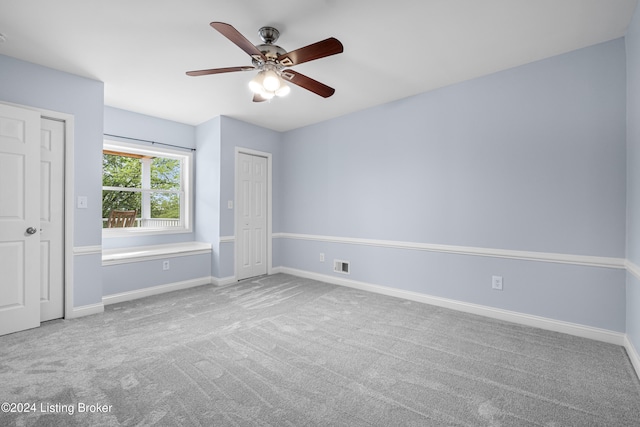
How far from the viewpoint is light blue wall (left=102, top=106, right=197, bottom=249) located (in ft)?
13.0

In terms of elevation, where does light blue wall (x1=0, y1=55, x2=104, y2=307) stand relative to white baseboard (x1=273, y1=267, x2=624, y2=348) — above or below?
above

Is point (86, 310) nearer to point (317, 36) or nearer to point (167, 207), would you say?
point (167, 207)

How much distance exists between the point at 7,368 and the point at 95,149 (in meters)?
2.15

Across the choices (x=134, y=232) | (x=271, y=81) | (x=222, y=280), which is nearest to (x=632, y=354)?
(x=271, y=81)

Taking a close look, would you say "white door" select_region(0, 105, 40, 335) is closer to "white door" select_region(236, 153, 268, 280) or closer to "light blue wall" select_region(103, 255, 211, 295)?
"light blue wall" select_region(103, 255, 211, 295)

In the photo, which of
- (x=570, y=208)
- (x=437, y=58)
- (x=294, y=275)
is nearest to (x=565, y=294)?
(x=570, y=208)

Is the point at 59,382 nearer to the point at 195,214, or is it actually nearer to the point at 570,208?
the point at 195,214

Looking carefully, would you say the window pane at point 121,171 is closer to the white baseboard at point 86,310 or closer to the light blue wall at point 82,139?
the light blue wall at point 82,139

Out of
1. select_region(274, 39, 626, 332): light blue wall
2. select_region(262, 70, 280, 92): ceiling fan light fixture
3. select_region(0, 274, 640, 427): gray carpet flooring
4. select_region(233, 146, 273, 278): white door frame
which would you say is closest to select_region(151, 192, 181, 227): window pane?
select_region(233, 146, 273, 278): white door frame

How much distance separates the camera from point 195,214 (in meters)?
4.82

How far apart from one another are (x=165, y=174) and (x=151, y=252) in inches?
55.4

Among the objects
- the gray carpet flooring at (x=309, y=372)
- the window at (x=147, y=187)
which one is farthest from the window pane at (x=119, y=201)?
the gray carpet flooring at (x=309, y=372)

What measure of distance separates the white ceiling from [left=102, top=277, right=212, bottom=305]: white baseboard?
2474 mm

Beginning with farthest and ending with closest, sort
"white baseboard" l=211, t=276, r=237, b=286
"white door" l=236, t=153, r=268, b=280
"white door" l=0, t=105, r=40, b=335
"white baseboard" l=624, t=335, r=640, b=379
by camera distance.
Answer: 1. "white door" l=236, t=153, r=268, b=280
2. "white baseboard" l=211, t=276, r=237, b=286
3. "white door" l=0, t=105, r=40, b=335
4. "white baseboard" l=624, t=335, r=640, b=379
